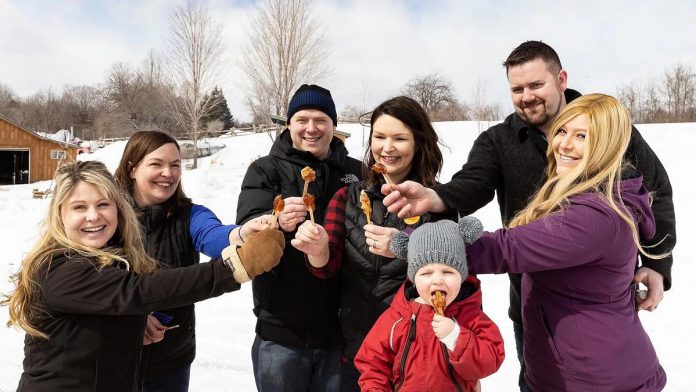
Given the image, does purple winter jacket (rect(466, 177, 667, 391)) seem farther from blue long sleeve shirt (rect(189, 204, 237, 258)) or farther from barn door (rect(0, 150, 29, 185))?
barn door (rect(0, 150, 29, 185))

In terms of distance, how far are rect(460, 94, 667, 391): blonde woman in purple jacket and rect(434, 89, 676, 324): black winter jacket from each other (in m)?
0.56

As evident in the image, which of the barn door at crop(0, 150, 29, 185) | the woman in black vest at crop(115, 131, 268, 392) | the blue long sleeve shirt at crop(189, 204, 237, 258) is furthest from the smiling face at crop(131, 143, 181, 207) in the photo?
the barn door at crop(0, 150, 29, 185)

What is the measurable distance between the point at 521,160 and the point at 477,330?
1.28 m

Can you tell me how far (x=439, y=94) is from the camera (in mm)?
50438

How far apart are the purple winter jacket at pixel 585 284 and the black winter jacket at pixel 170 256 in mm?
1662

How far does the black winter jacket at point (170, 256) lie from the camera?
2637 mm

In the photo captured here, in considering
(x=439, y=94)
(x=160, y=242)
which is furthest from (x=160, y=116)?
(x=160, y=242)

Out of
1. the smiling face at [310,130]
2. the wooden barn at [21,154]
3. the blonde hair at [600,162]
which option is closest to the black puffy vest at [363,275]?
the smiling face at [310,130]

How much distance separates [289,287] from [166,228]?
0.80 metres

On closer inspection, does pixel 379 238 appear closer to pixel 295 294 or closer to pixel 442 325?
pixel 442 325

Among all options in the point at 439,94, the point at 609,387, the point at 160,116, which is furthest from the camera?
the point at 439,94

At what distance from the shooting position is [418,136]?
2408mm

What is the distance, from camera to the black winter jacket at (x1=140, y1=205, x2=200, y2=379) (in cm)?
264

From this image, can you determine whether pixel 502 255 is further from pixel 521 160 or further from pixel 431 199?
pixel 521 160
